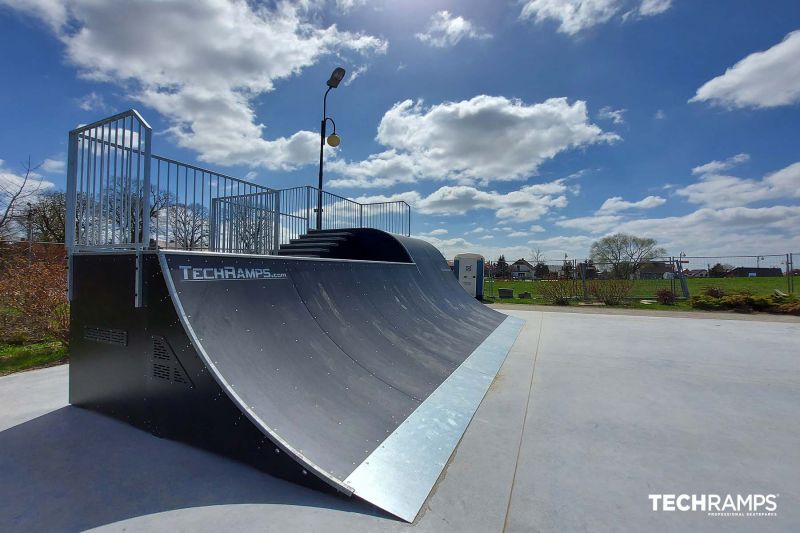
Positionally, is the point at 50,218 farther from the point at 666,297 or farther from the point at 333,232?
the point at 666,297

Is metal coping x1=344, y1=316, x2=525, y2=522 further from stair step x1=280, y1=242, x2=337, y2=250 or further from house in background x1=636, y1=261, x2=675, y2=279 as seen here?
house in background x1=636, y1=261, x2=675, y2=279

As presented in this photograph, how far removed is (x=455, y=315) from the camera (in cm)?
827

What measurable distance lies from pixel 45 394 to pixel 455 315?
6.61 m

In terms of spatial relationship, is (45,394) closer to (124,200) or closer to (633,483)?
(124,200)

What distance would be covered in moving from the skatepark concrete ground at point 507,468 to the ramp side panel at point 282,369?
0.35m

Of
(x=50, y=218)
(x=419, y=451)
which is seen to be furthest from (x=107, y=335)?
(x=50, y=218)

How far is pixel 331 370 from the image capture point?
3586 mm

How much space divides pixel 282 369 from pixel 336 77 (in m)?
8.69

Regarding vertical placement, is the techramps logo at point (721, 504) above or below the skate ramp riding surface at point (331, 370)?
below

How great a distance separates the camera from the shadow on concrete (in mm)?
2068

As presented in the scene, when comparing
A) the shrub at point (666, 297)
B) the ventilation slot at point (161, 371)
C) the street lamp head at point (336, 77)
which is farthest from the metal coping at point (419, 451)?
the shrub at point (666, 297)

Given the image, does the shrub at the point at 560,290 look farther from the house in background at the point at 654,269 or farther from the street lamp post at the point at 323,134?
the street lamp post at the point at 323,134

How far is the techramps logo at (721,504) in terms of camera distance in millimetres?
2176

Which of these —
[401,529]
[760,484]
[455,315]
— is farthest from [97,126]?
[455,315]
